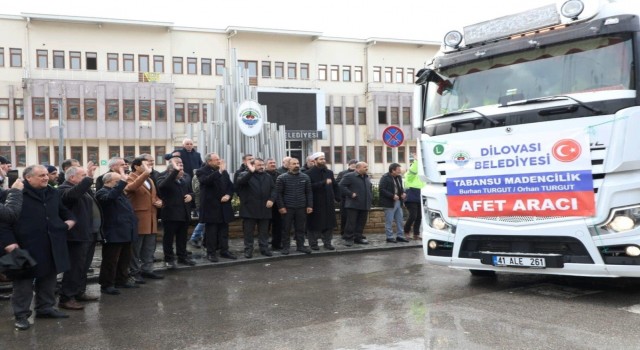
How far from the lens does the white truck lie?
6023 millimetres

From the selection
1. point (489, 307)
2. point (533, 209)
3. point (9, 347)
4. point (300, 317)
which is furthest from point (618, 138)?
point (9, 347)

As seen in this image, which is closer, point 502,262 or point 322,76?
point 502,262

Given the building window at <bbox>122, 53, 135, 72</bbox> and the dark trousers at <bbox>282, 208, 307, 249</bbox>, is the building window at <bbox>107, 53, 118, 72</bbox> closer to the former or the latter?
the building window at <bbox>122, 53, 135, 72</bbox>

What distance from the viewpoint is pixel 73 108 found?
42219 mm

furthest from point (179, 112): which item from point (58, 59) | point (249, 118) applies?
point (249, 118)

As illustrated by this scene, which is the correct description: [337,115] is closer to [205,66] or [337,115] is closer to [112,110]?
[205,66]

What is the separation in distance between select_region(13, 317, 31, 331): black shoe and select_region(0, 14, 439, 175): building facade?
3383 cm

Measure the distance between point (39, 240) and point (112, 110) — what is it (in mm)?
39396

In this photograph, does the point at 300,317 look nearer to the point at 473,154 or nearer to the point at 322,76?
the point at 473,154

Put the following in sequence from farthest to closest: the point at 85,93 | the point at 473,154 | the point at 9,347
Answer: the point at 85,93
the point at 473,154
the point at 9,347

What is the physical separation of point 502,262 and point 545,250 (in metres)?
0.50

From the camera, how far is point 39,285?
6.46 metres

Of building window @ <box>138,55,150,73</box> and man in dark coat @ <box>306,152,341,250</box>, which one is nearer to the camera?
man in dark coat @ <box>306,152,341,250</box>

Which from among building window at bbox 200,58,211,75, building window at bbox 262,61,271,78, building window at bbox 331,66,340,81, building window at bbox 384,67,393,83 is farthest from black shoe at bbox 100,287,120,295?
building window at bbox 384,67,393,83
